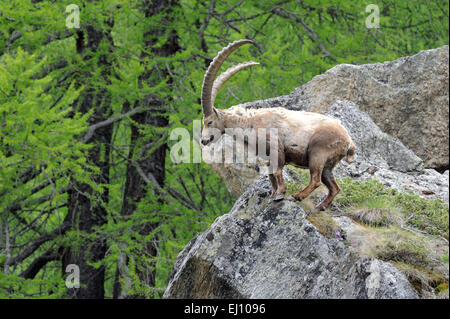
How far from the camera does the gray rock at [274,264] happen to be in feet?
15.1

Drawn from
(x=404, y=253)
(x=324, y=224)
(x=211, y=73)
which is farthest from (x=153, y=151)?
(x=404, y=253)

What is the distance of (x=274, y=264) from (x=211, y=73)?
188 cm

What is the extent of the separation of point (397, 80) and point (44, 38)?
21.8ft

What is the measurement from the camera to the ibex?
5.29 m

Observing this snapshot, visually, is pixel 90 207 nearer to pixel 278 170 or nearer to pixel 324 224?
pixel 278 170

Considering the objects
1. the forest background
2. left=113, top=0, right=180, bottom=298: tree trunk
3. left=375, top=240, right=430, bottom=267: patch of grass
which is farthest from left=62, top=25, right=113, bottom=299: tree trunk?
left=375, top=240, right=430, bottom=267: patch of grass

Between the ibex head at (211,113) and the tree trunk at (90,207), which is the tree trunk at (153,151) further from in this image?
the ibex head at (211,113)

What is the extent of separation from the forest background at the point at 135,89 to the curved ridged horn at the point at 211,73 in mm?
3771

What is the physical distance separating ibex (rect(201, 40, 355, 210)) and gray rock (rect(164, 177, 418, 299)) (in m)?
0.32

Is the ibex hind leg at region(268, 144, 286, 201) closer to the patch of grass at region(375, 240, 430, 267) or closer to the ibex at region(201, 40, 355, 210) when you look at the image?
the ibex at region(201, 40, 355, 210)

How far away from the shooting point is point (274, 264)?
5004mm

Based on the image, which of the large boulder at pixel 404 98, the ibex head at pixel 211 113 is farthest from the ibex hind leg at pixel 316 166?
the large boulder at pixel 404 98
